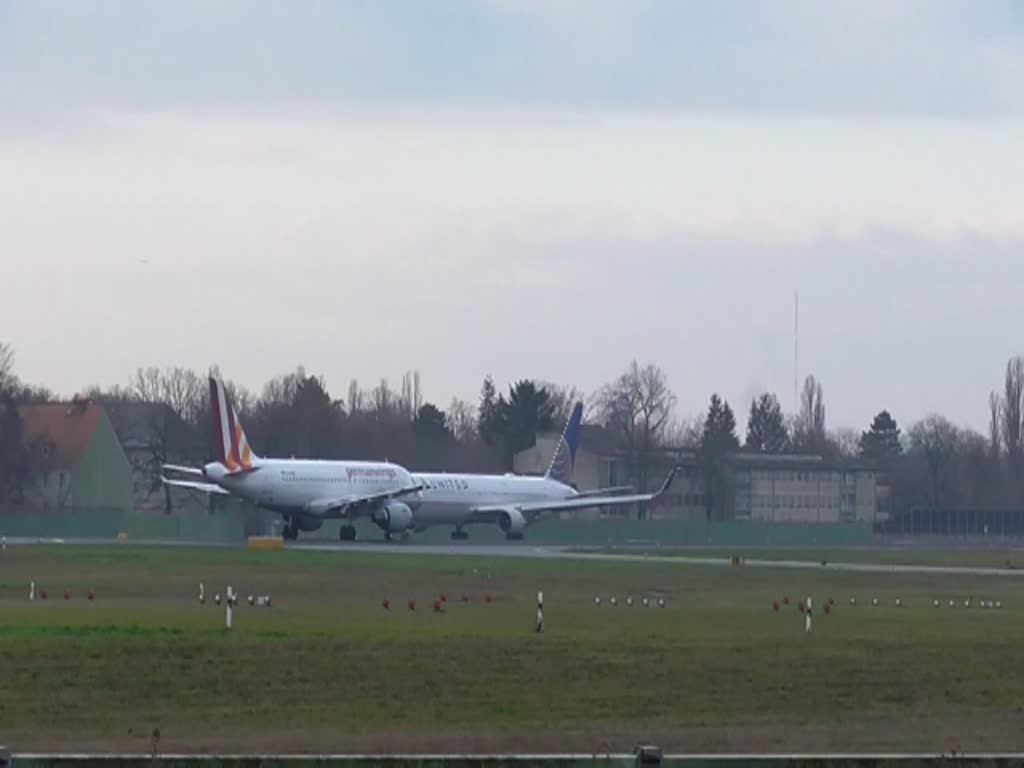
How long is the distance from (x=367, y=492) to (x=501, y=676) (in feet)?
213

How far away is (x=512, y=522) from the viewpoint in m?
101

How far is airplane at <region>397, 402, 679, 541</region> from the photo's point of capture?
97562 millimetres

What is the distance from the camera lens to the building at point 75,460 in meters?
125

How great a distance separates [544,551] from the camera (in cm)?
8481

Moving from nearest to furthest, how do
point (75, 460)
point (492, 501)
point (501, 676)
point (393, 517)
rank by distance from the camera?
point (501, 676)
point (393, 517)
point (492, 501)
point (75, 460)

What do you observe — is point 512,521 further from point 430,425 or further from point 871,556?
point 430,425

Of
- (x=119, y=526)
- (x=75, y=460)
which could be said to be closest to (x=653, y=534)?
(x=119, y=526)

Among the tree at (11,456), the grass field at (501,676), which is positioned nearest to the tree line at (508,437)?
the tree at (11,456)

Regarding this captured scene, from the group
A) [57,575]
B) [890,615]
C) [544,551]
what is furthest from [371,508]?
[890,615]

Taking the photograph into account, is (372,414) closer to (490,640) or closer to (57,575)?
(57,575)

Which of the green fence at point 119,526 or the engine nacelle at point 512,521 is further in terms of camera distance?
the engine nacelle at point 512,521

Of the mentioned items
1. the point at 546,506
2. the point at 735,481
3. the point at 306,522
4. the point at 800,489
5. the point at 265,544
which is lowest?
the point at 265,544

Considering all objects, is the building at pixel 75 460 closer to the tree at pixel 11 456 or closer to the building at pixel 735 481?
the tree at pixel 11 456

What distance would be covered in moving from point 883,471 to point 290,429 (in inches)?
2422
